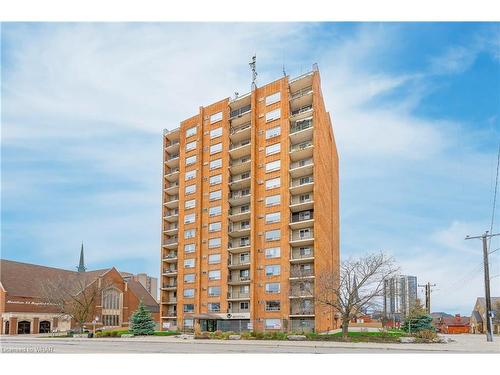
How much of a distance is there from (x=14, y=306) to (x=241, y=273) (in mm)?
37906

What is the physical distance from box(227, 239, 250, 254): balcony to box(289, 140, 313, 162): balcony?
12575mm

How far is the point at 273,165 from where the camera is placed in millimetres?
68188

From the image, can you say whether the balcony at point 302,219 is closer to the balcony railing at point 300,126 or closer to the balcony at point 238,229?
the balcony at point 238,229

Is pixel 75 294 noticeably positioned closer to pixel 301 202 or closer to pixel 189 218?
pixel 189 218

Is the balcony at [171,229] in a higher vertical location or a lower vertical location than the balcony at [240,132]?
lower

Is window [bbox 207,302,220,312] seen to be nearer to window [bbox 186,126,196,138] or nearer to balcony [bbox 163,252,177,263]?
balcony [bbox 163,252,177,263]

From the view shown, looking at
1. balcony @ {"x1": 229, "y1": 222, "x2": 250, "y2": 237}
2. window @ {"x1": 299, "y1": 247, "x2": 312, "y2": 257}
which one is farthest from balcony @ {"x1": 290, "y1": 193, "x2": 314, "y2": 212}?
balcony @ {"x1": 229, "y1": 222, "x2": 250, "y2": 237}

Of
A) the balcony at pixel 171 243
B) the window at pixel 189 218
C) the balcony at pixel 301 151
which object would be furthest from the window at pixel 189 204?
the balcony at pixel 301 151

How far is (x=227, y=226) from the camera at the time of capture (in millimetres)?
71375

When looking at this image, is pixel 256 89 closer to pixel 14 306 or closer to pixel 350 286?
pixel 350 286

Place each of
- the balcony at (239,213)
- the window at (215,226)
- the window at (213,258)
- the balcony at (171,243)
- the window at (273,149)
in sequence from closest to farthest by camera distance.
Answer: the window at (273,149) < the balcony at (239,213) < the window at (213,258) < the window at (215,226) < the balcony at (171,243)

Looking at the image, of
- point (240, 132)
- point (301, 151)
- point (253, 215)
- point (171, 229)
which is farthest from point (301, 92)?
point (171, 229)

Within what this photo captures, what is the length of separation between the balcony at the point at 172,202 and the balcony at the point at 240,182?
38.0 ft

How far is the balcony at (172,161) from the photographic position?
83531mm
